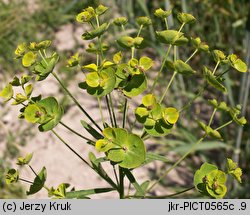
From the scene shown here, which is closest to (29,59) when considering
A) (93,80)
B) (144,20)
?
(93,80)

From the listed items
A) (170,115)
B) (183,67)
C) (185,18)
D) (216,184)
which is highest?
(185,18)

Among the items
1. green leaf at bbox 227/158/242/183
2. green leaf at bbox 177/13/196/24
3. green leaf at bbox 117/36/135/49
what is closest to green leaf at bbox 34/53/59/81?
green leaf at bbox 117/36/135/49

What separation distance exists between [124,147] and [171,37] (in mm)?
248

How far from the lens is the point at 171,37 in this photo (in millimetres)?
836

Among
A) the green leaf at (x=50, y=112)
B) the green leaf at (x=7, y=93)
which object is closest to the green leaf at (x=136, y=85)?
the green leaf at (x=50, y=112)

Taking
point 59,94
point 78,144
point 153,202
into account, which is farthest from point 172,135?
point 153,202

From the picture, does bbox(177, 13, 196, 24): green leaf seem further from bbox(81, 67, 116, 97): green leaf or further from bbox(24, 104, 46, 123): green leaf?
bbox(24, 104, 46, 123): green leaf

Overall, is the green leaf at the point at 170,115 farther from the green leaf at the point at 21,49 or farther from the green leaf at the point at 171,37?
the green leaf at the point at 21,49

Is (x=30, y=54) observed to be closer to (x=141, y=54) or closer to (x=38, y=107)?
(x=38, y=107)

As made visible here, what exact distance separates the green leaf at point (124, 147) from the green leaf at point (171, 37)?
22cm

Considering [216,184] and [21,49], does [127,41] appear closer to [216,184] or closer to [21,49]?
[21,49]

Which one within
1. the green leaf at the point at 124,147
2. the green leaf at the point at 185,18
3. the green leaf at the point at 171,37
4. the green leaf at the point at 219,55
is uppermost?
the green leaf at the point at 185,18

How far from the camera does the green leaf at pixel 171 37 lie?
833mm

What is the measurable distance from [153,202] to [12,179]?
299 mm
